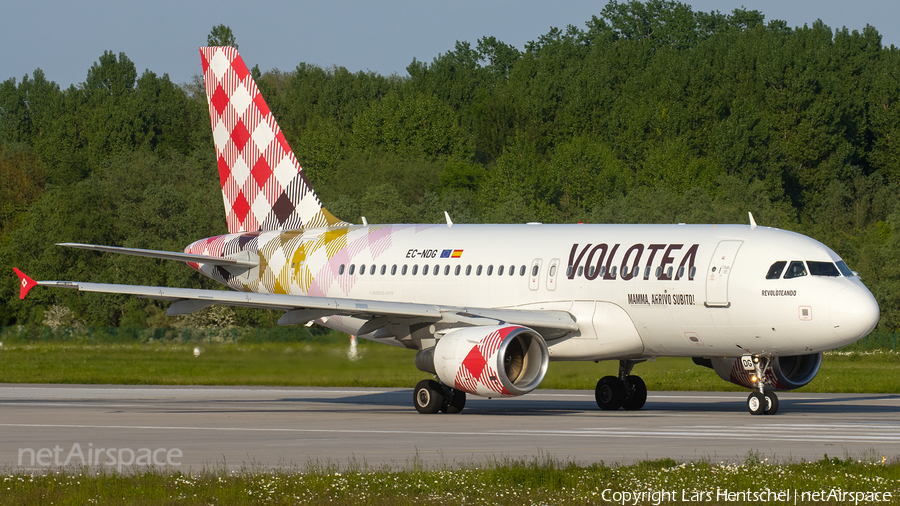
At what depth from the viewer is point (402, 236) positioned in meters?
29.5

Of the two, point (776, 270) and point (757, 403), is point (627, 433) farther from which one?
point (776, 270)

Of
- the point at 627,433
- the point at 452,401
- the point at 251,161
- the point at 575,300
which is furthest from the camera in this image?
the point at 251,161

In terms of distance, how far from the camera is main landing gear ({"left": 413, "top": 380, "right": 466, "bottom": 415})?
999 inches

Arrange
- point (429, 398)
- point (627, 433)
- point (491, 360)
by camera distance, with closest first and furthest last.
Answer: point (627, 433)
point (491, 360)
point (429, 398)

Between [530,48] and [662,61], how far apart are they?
1121 inches

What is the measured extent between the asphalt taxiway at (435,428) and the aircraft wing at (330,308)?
2029mm

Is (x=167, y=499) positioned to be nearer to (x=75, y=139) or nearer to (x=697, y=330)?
(x=697, y=330)

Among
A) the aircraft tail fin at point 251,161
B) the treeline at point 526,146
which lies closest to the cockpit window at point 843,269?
the aircraft tail fin at point 251,161

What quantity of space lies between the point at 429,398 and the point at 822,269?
852 cm

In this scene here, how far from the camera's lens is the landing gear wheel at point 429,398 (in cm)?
2536

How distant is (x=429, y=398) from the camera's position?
83.1ft

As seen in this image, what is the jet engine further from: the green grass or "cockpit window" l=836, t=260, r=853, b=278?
the green grass

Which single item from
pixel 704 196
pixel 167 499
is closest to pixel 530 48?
pixel 704 196

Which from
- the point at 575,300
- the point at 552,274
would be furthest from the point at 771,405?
the point at 552,274
